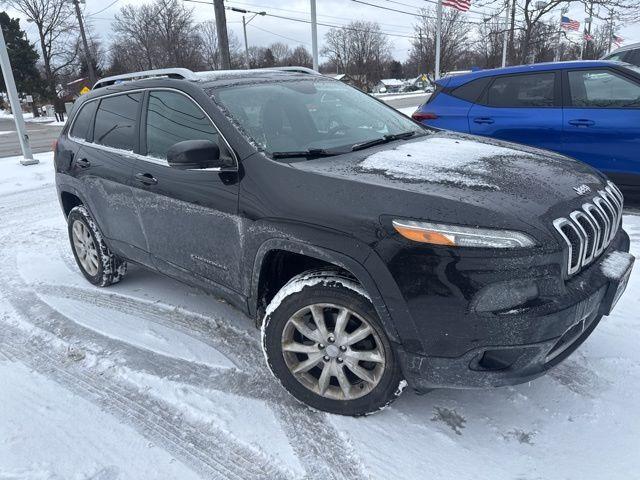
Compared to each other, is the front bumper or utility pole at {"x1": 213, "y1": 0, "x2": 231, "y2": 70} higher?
utility pole at {"x1": 213, "y1": 0, "x2": 231, "y2": 70}

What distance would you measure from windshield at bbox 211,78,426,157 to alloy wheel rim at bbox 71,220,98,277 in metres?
2.07

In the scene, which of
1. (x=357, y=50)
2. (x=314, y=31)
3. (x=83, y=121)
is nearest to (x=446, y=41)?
(x=357, y=50)

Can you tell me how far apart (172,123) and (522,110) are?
4.39 meters

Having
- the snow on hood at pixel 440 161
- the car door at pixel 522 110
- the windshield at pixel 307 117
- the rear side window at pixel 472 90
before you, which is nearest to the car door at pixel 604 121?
the car door at pixel 522 110

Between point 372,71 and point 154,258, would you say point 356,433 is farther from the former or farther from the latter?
point 372,71

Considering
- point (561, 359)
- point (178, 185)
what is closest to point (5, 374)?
point (178, 185)

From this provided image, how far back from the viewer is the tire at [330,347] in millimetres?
2340

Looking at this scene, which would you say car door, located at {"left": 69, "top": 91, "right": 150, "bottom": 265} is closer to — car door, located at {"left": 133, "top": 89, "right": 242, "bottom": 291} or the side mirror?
car door, located at {"left": 133, "top": 89, "right": 242, "bottom": 291}

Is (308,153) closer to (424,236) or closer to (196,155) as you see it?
(196,155)

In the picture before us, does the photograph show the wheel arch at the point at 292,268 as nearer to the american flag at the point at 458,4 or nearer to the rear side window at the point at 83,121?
the rear side window at the point at 83,121

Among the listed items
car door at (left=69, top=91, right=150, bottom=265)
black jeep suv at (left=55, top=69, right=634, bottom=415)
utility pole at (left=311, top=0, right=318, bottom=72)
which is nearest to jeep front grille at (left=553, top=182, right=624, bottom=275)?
black jeep suv at (left=55, top=69, right=634, bottom=415)

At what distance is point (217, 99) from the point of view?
298cm

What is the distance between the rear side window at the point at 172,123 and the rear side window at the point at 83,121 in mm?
1081

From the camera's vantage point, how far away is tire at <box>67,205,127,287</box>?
418 cm
